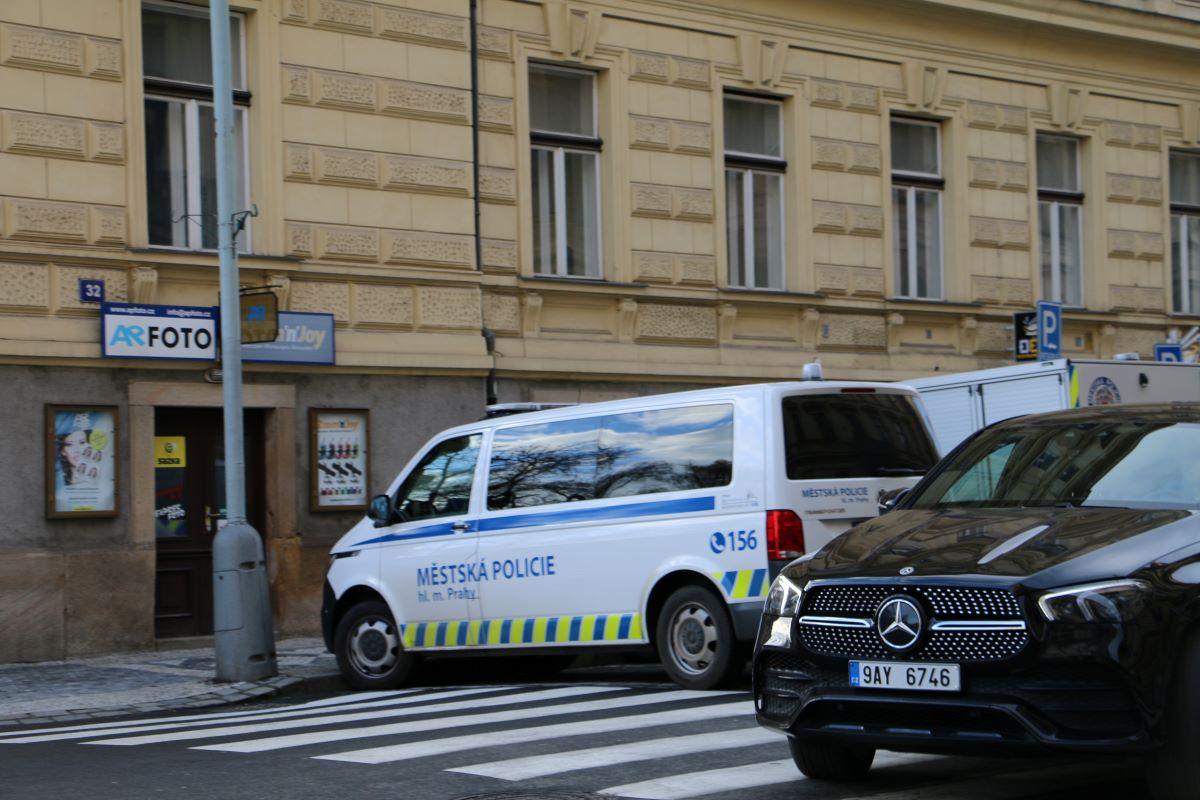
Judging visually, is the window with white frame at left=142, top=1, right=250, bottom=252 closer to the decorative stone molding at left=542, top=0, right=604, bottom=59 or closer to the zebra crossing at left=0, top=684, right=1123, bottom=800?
the decorative stone molding at left=542, top=0, right=604, bottom=59

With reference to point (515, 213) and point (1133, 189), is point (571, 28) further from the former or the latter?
point (1133, 189)

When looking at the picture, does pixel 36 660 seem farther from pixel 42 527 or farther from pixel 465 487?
pixel 465 487

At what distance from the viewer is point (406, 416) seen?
17469 mm

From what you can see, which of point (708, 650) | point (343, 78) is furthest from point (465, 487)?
point (343, 78)

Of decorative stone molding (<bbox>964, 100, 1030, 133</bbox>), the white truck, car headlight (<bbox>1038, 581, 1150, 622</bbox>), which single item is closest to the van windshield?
the white truck

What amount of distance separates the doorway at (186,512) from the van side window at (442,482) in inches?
151

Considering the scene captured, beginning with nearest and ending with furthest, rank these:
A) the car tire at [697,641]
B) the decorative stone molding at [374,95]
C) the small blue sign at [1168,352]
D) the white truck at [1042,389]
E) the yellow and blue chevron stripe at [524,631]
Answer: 1. the car tire at [697,641]
2. the yellow and blue chevron stripe at [524,631]
3. the decorative stone molding at [374,95]
4. the white truck at [1042,389]
5. the small blue sign at [1168,352]

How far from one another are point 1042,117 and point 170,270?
12611 mm

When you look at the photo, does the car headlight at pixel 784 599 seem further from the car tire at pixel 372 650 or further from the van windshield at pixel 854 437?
the car tire at pixel 372 650

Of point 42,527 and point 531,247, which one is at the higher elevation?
point 531,247

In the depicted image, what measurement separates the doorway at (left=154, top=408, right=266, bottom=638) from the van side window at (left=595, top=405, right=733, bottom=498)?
5800 millimetres

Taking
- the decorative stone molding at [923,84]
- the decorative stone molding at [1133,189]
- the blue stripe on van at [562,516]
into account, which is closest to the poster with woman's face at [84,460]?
the blue stripe on van at [562,516]

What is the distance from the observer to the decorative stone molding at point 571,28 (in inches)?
742

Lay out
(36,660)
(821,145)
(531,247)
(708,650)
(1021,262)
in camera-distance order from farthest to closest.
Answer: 1. (1021,262)
2. (821,145)
3. (531,247)
4. (36,660)
5. (708,650)
